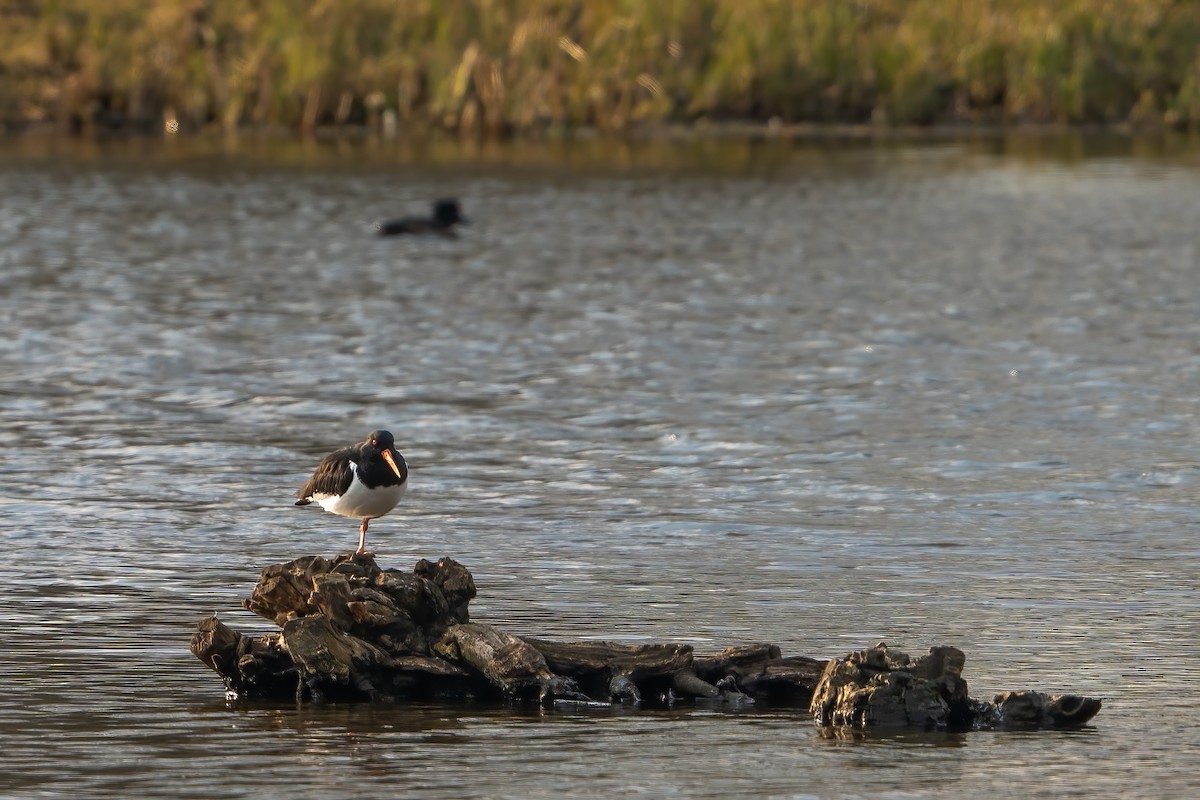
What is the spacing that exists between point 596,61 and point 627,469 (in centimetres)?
3832

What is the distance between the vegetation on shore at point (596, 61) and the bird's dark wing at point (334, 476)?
136 ft

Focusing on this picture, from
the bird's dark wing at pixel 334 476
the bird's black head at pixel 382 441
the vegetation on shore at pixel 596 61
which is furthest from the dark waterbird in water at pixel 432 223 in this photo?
the bird's black head at pixel 382 441

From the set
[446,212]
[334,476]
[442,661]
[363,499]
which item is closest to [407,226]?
[446,212]

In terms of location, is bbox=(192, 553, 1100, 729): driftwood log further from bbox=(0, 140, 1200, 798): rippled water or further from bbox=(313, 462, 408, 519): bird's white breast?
bbox=(313, 462, 408, 519): bird's white breast

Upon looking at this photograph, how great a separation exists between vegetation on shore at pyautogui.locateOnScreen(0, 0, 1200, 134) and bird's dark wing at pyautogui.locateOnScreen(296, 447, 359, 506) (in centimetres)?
4153

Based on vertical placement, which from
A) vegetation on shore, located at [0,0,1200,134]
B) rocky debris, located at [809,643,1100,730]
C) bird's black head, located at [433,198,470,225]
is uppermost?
vegetation on shore, located at [0,0,1200,134]

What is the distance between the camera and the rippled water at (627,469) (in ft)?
30.5

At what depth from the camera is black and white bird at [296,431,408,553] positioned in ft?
37.6

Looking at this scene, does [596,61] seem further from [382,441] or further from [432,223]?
[382,441]

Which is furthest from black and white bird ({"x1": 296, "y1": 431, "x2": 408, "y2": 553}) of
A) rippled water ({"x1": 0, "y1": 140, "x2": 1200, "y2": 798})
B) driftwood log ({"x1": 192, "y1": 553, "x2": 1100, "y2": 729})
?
driftwood log ({"x1": 192, "y1": 553, "x2": 1100, "y2": 729})

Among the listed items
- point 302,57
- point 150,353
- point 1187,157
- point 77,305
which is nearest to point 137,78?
point 302,57

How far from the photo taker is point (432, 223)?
115ft

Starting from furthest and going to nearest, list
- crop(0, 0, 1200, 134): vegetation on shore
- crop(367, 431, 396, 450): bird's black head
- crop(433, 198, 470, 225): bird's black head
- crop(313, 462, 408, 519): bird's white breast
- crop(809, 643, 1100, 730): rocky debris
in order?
crop(0, 0, 1200, 134): vegetation on shore, crop(433, 198, 470, 225): bird's black head, crop(313, 462, 408, 519): bird's white breast, crop(367, 431, 396, 450): bird's black head, crop(809, 643, 1100, 730): rocky debris

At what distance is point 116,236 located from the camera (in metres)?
35.6
